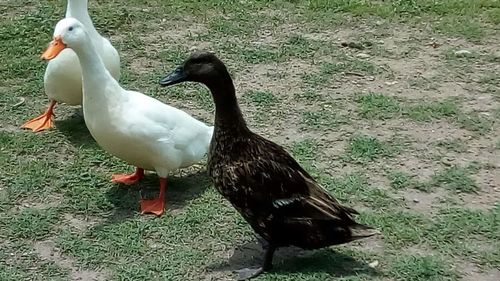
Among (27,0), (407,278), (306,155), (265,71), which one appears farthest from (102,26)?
(407,278)

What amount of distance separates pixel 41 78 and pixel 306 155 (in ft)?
7.47

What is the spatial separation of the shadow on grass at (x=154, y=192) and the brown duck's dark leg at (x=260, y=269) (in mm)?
778

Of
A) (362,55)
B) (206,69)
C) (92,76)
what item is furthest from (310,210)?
(362,55)

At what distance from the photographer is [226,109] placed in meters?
4.34

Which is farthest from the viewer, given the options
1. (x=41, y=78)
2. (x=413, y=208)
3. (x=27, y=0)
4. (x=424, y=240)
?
(x=27, y=0)

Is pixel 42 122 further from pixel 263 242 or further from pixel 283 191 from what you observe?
pixel 283 191

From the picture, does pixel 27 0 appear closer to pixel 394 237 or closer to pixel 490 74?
pixel 490 74

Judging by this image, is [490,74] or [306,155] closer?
[306,155]

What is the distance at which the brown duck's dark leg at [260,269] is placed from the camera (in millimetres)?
4242

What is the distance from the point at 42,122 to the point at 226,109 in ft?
6.47

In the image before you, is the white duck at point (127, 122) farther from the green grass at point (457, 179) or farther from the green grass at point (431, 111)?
the green grass at point (431, 111)

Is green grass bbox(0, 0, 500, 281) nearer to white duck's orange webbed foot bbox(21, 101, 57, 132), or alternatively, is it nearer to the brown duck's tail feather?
white duck's orange webbed foot bbox(21, 101, 57, 132)

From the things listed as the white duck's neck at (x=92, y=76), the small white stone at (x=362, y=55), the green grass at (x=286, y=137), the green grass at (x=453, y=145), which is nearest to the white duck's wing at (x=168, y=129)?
the white duck's neck at (x=92, y=76)

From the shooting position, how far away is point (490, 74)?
6816 mm
